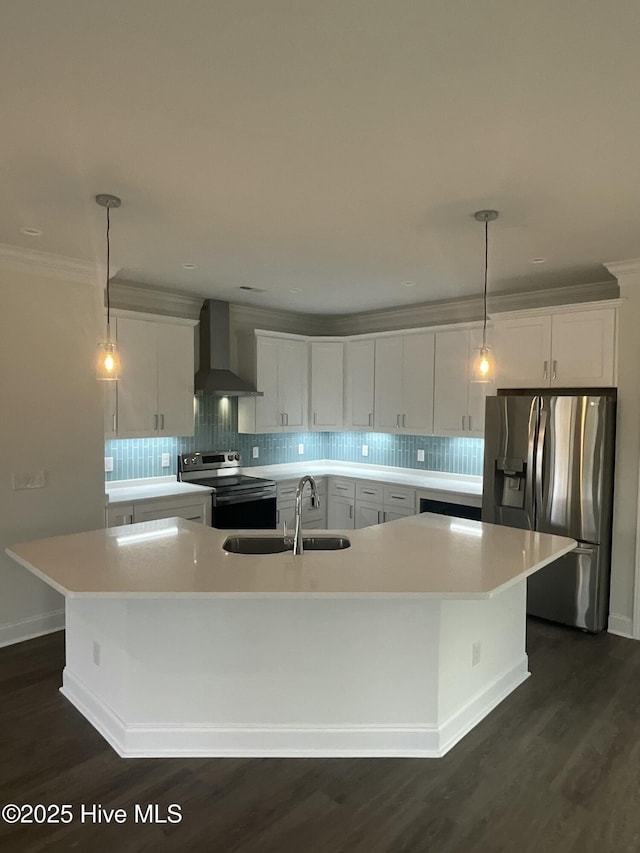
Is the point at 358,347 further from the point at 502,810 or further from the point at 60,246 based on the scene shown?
the point at 502,810

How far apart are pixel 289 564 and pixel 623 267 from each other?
3.05m

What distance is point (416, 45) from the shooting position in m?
1.54

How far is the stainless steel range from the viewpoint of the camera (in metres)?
4.87

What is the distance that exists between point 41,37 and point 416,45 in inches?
40.8

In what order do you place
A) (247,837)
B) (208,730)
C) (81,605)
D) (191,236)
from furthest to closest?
(191,236) → (81,605) → (208,730) → (247,837)

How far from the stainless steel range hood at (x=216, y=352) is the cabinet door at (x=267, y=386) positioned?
9.9 inches

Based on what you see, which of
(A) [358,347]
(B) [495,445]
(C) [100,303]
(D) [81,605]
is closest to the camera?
(D) [81,605]

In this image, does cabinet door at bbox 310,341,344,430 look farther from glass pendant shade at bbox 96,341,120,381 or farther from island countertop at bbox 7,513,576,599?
glass pendant shade at bbox 96,341,120,381

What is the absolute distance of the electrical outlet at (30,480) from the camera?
3715mm

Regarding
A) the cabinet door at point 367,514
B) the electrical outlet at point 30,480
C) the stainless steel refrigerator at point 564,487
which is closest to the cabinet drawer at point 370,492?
the cabinet door at point 367,514

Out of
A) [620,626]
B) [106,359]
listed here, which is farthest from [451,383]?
[106,359]

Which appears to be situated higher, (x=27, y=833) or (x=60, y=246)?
(x=60, y=246)

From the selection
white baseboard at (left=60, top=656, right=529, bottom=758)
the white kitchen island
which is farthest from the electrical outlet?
white baseboard at (left=60, top=656, right=529, bottom=758)

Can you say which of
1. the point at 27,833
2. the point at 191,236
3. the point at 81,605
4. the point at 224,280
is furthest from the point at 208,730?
the point at 224,280
